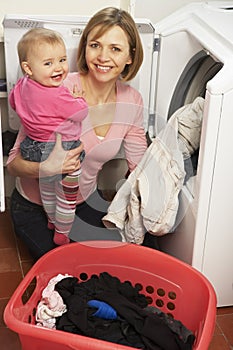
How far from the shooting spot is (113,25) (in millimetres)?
2064

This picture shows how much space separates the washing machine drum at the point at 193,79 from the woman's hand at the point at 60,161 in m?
0.46

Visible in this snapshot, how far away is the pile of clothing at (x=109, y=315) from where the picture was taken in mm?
1789

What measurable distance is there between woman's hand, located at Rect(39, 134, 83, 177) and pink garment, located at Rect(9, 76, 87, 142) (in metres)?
0.04

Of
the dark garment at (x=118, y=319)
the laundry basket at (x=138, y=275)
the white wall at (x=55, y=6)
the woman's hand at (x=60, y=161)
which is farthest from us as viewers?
the white wall at (x=55, y=6)

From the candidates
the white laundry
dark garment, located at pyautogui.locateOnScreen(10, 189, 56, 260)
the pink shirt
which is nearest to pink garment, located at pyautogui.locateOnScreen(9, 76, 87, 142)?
the pink shirt

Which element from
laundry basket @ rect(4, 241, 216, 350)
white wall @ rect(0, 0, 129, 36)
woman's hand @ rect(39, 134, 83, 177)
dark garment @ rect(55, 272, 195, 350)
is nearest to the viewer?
dark garment @ rect(55, 272, 195, 350)

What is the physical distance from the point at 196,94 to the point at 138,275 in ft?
2.37

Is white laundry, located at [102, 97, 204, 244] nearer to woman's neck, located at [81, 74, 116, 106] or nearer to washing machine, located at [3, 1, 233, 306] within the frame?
washing machine, located at [3, 1, 233, 306]

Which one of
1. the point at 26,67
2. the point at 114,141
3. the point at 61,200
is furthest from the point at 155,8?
the point at 61,200

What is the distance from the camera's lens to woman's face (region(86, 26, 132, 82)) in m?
2.07

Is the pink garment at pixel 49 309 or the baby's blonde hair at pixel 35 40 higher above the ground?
the baby's blonde hair at pixel 35 40

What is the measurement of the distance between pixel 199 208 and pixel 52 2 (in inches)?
40.9

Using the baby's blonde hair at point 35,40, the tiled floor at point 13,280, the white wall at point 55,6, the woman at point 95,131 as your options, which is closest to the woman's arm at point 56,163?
the woman at point 95,131

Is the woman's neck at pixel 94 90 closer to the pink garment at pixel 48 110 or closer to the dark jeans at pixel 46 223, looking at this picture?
the pink garment at pixel 48 110
